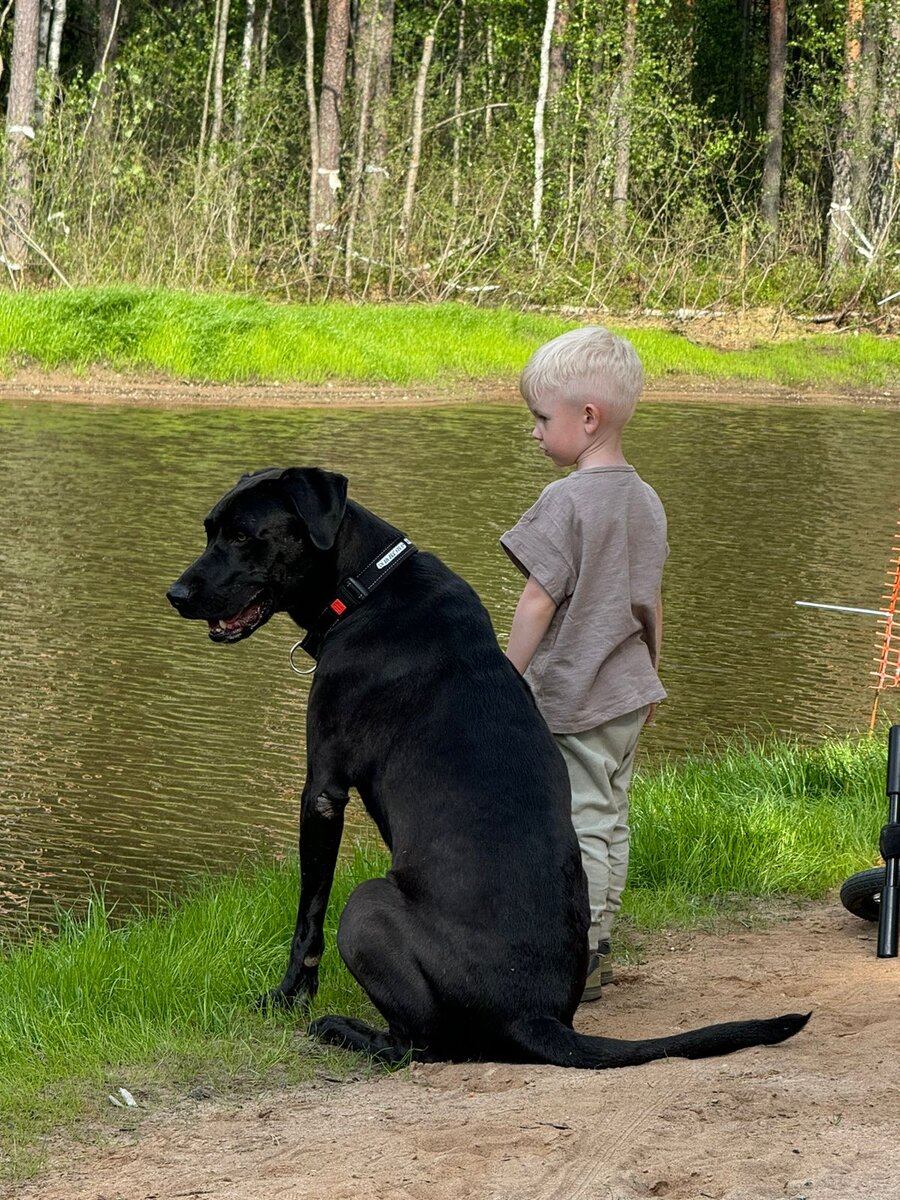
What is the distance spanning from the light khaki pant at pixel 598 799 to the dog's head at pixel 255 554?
0.90m

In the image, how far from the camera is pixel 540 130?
31.4 metres

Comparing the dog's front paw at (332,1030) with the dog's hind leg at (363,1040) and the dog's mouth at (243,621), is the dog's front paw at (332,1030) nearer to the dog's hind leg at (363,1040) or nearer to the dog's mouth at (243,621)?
the dog's hind leg at (363,1040)

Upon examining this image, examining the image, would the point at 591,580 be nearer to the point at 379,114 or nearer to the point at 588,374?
the point at 588,374

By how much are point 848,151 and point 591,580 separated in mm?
31943

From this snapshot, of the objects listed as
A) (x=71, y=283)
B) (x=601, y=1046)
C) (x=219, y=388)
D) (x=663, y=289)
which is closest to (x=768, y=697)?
(x=601, y=1046)

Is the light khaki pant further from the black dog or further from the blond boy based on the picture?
the black dog

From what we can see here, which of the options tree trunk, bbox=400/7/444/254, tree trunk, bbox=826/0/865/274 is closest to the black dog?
tree trunk, bbox=400/7/444/254

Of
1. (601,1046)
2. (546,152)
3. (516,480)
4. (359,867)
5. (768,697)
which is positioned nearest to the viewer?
(601,1046)

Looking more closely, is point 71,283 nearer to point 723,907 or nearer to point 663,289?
point 663,289

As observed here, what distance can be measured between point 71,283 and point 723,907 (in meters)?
19.6

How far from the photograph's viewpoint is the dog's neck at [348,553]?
15.3 ft

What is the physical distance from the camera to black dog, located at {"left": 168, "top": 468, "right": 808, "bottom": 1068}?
3.97 meters

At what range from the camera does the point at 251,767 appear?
7.91 meters

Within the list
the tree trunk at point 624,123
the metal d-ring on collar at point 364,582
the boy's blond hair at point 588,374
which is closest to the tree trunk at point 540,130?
the tree trunk at point 624,123
